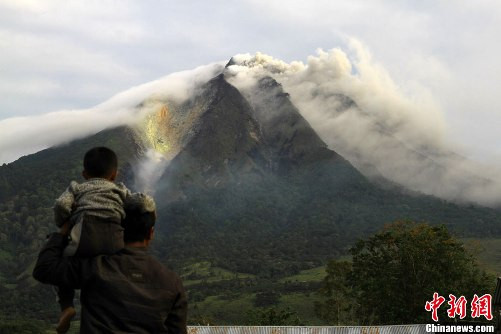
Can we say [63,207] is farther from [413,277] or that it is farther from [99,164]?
[413,277]

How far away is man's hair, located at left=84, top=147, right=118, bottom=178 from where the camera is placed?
155 inches

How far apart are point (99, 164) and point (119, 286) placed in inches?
29.1

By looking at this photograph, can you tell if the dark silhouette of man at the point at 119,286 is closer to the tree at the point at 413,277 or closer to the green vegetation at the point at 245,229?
the tree at the point at 413,277

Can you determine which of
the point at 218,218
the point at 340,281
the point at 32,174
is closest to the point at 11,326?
the point at 340,281

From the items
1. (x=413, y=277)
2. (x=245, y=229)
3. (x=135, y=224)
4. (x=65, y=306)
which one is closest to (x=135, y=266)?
(x=135, y=224)

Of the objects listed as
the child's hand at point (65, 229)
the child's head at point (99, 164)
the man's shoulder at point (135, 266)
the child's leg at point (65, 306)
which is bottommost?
the child's leg at point (65, 306)

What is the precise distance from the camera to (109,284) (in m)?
3.63

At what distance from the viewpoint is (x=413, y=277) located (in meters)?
48.4

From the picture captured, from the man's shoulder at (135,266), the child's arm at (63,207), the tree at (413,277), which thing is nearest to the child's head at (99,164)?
the child's arm at (63,207)

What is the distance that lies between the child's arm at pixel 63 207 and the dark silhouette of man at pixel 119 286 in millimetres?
46

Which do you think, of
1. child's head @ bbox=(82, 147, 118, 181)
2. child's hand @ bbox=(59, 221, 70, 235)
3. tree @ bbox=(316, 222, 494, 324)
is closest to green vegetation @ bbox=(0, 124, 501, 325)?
tree @ bbox=(316, 222, 494, 324)

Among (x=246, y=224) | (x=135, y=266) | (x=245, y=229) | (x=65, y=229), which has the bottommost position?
(x=135, y=266)

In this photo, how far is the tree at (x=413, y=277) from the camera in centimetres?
4669

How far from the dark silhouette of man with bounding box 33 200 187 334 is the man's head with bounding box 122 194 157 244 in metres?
0.02
